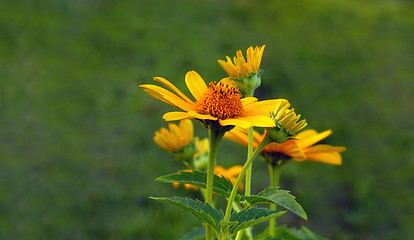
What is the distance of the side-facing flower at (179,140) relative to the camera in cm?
93

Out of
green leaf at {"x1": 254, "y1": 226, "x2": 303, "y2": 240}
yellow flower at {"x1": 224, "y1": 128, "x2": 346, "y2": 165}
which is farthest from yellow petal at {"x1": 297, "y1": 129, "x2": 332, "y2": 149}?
green leaf at {"x1": 254, "y1": 226, "x2": 303, "y2": 240}

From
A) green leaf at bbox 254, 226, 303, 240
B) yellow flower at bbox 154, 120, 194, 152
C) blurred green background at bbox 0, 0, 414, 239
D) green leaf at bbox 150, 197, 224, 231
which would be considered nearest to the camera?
green leaf at bbox 150, 197, 224, 231

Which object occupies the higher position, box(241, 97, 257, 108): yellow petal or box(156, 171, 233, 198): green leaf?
box(241, 97, 257, 108): yellow petal

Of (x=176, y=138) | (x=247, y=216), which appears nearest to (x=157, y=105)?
(x=176, y=138)

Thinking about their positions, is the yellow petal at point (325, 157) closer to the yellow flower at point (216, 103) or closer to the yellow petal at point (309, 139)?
the yellow petal at point (309, 139)

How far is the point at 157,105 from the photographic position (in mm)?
3061

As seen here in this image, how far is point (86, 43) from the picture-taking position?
147 inches

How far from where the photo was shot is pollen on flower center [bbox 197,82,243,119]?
68cm

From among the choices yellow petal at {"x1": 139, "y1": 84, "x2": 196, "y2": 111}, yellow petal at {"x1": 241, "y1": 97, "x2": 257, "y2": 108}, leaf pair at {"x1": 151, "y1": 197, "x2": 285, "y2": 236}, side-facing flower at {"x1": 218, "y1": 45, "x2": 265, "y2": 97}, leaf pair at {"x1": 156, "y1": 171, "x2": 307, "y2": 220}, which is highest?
side-facing flower at {"x1": 218, "y1": 45, "x2": 265, "y2": 97}

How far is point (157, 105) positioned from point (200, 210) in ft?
8.23

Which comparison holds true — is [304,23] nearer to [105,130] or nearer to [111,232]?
[105,130]

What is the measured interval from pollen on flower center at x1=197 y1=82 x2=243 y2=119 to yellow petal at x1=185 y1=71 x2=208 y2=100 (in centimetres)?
1

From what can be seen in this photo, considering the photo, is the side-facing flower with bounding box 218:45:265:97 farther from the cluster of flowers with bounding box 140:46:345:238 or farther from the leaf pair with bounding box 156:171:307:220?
the leaf pair with bounding box 156:171:307:220

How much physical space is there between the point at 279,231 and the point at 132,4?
3988mm
